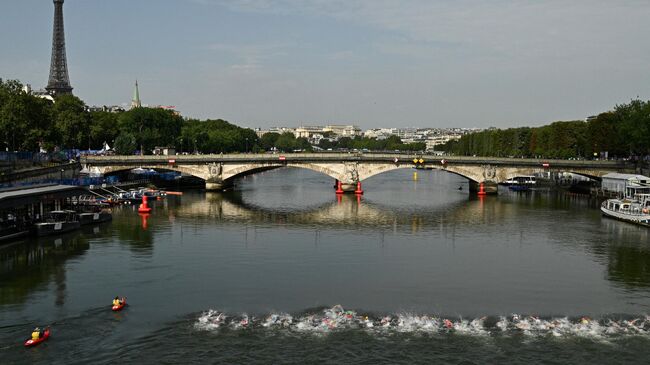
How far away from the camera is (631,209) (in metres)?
71.3

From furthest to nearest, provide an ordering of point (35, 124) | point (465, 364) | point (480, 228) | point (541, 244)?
1. point (35, 124)
2. point (480, 228)
3. point (541, 244)
4. point (465, 364)

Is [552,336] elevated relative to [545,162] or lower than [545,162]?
lower

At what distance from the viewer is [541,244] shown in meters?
56.9

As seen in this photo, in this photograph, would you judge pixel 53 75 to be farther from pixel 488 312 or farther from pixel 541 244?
pixel 488 312

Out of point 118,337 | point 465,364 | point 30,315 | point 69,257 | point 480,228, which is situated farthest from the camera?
point 480,228

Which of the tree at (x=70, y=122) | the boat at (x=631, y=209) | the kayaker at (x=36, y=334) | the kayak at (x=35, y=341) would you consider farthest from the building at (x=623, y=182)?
the tree at (x=70, y=122)

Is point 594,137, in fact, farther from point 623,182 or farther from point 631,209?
point 631,209

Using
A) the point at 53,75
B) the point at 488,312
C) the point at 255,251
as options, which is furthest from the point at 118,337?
the point at 53,75

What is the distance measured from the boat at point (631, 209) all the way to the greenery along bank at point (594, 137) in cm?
2522

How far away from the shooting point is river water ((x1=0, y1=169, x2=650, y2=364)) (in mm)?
28969

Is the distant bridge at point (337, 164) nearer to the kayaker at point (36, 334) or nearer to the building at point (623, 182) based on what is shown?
the building at point (623, 182)

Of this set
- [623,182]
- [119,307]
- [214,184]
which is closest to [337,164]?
[214,184]

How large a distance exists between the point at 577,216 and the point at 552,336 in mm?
49514

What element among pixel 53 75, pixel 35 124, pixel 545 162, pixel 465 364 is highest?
pixel 53 75
